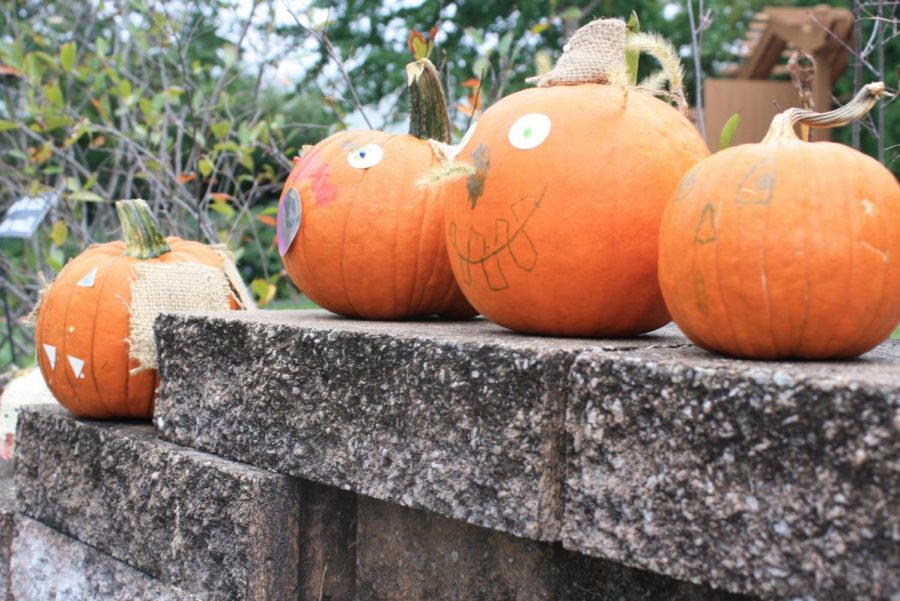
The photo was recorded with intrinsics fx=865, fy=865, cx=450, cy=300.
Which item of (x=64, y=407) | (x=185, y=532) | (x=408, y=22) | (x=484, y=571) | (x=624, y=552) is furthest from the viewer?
(x=408, y=22)

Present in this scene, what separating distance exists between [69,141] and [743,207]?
3.77 metres

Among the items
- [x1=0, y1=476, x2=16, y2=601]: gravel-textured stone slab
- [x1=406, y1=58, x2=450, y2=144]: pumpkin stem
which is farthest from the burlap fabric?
[x1=0, y1=476, x2=16, y2=601]: gravel-textured stone slab

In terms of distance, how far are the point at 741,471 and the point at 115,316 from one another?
1811 millimetres

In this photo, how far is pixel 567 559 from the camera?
1564 mm

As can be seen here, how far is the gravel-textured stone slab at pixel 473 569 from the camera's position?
1484 mm

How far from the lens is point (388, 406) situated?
1.68m

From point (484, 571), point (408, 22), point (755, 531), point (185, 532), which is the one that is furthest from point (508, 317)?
point (408, 22)

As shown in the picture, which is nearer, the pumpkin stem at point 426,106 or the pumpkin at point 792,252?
the pumpkin at point 792,252

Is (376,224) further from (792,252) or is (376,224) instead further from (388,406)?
(792,252)

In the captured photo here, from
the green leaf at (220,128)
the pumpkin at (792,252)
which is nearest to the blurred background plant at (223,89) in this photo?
the green leaf at (220,128)

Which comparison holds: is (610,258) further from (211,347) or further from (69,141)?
(69,141)

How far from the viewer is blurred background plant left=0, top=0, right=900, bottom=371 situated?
397 cm

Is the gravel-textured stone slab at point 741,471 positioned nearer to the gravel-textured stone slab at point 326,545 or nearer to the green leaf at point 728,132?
the green leaf at point 728,132

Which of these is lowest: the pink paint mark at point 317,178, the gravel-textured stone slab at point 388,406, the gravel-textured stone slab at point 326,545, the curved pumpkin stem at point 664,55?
the gravel-textured stone slab at point 326,545
